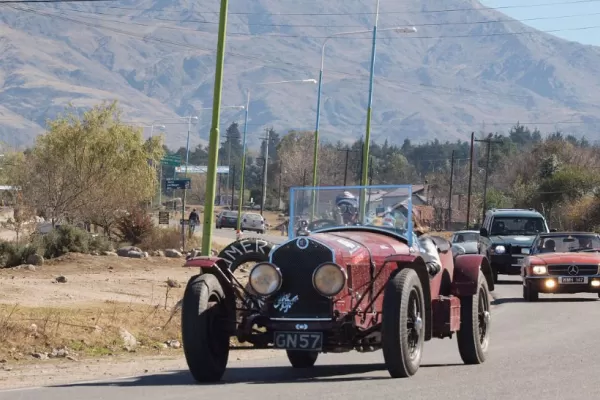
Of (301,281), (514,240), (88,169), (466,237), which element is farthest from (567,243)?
(88,169)

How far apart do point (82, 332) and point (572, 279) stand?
1268 cm

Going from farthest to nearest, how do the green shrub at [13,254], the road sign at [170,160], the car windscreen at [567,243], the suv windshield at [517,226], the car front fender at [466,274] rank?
the road sign at [170,160], the green shrub at [13,254], the suv windshield at [517,226], the car windscreen at [567,243], the car front fender at [466,274]

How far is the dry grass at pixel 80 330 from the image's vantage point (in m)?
16.6

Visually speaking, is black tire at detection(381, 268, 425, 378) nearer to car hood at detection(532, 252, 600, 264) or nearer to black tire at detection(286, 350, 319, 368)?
black tire at detection(286, 350, 319, 368)

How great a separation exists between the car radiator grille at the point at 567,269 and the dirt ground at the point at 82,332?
7.97 meters

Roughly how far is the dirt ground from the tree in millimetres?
20701

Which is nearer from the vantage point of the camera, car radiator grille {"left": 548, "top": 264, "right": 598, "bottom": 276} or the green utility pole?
the green utility pole

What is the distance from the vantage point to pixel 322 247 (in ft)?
42.9

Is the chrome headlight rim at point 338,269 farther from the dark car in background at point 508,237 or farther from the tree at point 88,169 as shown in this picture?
the tree at point 88,169

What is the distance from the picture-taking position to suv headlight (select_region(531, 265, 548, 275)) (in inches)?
1065

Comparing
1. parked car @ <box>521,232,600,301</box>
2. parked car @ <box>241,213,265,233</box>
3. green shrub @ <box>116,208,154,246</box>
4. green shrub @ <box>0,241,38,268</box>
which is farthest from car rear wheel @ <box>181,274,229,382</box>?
parked car @ <box>241,213,265,233</box>

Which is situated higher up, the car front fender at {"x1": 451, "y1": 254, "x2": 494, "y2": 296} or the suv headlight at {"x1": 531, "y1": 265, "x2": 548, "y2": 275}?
the car front fender at {"x1": 451, "y1": 254, "x2": 494, "y2": 296}

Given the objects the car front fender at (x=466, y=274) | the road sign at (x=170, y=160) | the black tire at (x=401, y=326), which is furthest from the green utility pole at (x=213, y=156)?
the road sign at (x=170, y=160)

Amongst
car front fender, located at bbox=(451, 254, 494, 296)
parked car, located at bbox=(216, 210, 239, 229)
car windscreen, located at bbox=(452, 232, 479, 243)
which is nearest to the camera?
car front fender, located at bbox=(451, 254, 494, 296)
